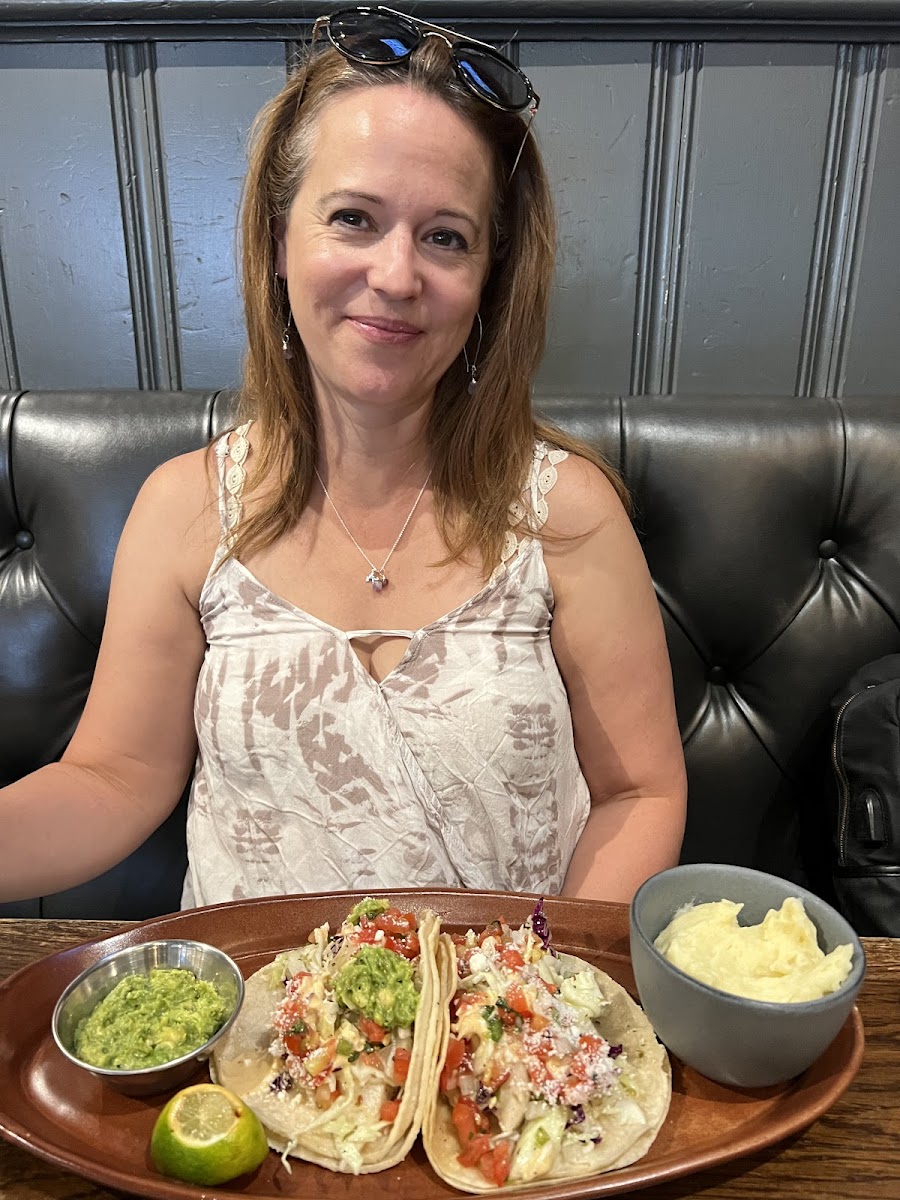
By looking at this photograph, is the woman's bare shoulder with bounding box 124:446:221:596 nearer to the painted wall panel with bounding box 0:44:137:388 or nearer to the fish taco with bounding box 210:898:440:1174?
the painted wall panel with bounding box 0:44:137:388

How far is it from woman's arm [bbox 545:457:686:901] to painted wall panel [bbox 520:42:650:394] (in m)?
0.49

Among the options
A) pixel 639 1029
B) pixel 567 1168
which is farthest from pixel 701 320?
pixel 567 1168

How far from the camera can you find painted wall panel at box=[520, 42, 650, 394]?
5.46 feet

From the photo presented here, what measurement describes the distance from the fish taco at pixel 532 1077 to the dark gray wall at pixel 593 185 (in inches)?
50.9

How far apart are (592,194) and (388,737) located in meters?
1.13

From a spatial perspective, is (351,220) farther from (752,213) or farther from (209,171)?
(752,213)

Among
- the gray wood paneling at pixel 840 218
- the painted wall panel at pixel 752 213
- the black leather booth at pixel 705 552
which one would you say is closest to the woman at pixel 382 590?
the black leather booth at pixel 705 552

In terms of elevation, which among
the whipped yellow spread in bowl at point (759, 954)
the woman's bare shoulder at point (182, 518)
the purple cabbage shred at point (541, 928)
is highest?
the woman's bare shoulder at point (182, 518)

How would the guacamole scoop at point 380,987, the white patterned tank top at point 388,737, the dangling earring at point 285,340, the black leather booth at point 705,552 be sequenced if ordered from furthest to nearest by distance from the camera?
the black leather booth at point 705,552 < the dangling earring at point 285,340 < the white patterned tank top at point 388,737 < the guacamole scoop at point 380,987

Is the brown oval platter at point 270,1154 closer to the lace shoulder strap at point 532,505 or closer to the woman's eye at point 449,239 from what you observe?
the lace shoulder strap at point 532,505

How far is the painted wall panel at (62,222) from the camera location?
1.70 m

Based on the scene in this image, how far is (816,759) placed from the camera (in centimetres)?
169

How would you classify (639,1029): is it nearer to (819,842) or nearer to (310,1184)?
(310,1184)

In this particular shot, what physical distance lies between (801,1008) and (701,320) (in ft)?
4.66
